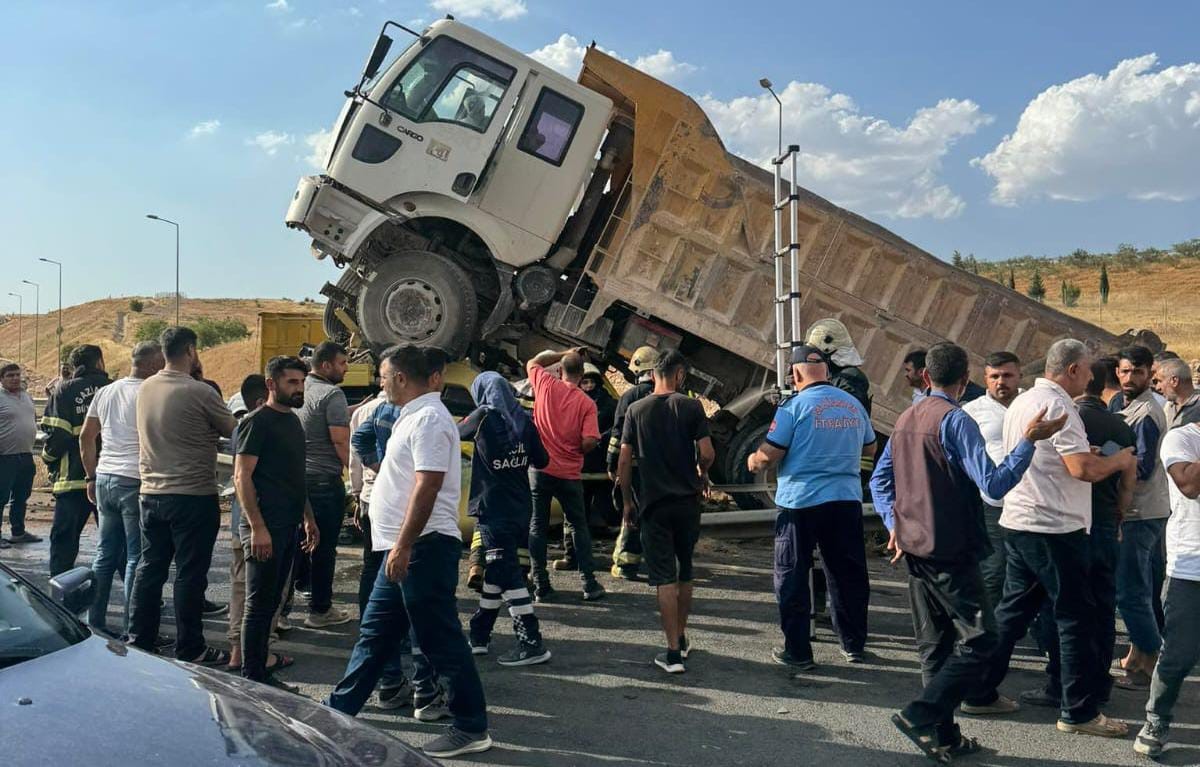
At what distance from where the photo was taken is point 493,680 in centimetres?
515

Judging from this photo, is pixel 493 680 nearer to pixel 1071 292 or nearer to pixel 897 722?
pixel 897 722

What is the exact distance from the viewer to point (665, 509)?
17.4 feet

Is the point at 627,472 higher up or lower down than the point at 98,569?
higher up

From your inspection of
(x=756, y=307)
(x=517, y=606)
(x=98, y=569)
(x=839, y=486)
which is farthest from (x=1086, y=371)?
(x=98, y=569)

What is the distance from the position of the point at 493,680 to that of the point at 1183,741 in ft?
10.4

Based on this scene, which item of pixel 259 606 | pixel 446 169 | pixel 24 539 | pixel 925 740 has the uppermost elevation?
pixel 446 169

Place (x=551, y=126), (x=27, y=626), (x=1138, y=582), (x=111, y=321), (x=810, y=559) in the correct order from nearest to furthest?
1. (x=27, y=626)
2. (x=1138, y=582)
3. (x=810, y=559)
4. (x=551, y=126)
5. (x=111, y=321)

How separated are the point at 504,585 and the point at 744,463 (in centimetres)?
384

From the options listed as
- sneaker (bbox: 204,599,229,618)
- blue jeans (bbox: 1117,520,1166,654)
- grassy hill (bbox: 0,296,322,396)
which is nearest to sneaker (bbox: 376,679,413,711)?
sneaker (bbox: 204,599,229,618)

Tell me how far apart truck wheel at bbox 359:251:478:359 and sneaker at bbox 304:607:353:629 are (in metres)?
3.05

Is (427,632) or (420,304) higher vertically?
(420,304)

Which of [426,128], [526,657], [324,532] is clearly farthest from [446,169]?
[526,657]

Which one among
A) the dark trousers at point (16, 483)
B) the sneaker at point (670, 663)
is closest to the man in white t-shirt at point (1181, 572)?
the sneaker at point (670, 663)

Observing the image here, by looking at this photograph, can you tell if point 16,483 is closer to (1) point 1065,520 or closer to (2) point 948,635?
(2) point 948,635
